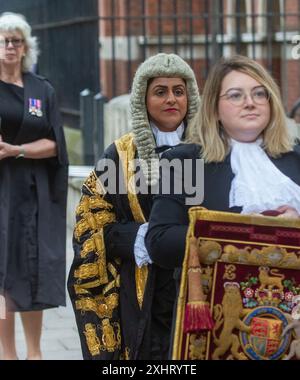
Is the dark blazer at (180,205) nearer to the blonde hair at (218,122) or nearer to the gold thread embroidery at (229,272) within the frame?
the blonde hair at (218,122)

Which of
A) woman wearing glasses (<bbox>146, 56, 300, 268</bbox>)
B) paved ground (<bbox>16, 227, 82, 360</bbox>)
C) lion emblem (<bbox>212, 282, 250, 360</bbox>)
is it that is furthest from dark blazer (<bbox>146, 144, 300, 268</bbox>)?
paved ground (<bbox>16, 227, 82, 360</bbox>)

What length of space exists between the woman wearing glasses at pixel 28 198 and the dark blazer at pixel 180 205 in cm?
288

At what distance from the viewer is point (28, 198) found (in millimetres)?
7172

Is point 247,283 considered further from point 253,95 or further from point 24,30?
point 24,30

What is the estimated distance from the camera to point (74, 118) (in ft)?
51.6

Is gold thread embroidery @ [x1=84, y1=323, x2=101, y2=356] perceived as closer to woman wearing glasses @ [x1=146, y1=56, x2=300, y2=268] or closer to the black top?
woman wearing glasses @ [x1=146, y1=56, x2=300, y2=268]

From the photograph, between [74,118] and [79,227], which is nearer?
[79,227]

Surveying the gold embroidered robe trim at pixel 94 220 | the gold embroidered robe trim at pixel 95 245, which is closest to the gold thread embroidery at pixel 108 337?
the gold embroidered robe trim at pixel 95 245

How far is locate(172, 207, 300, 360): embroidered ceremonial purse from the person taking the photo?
395 centimetres

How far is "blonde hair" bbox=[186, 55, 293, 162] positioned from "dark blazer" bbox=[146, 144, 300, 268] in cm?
4

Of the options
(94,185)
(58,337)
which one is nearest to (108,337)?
(94,185)
